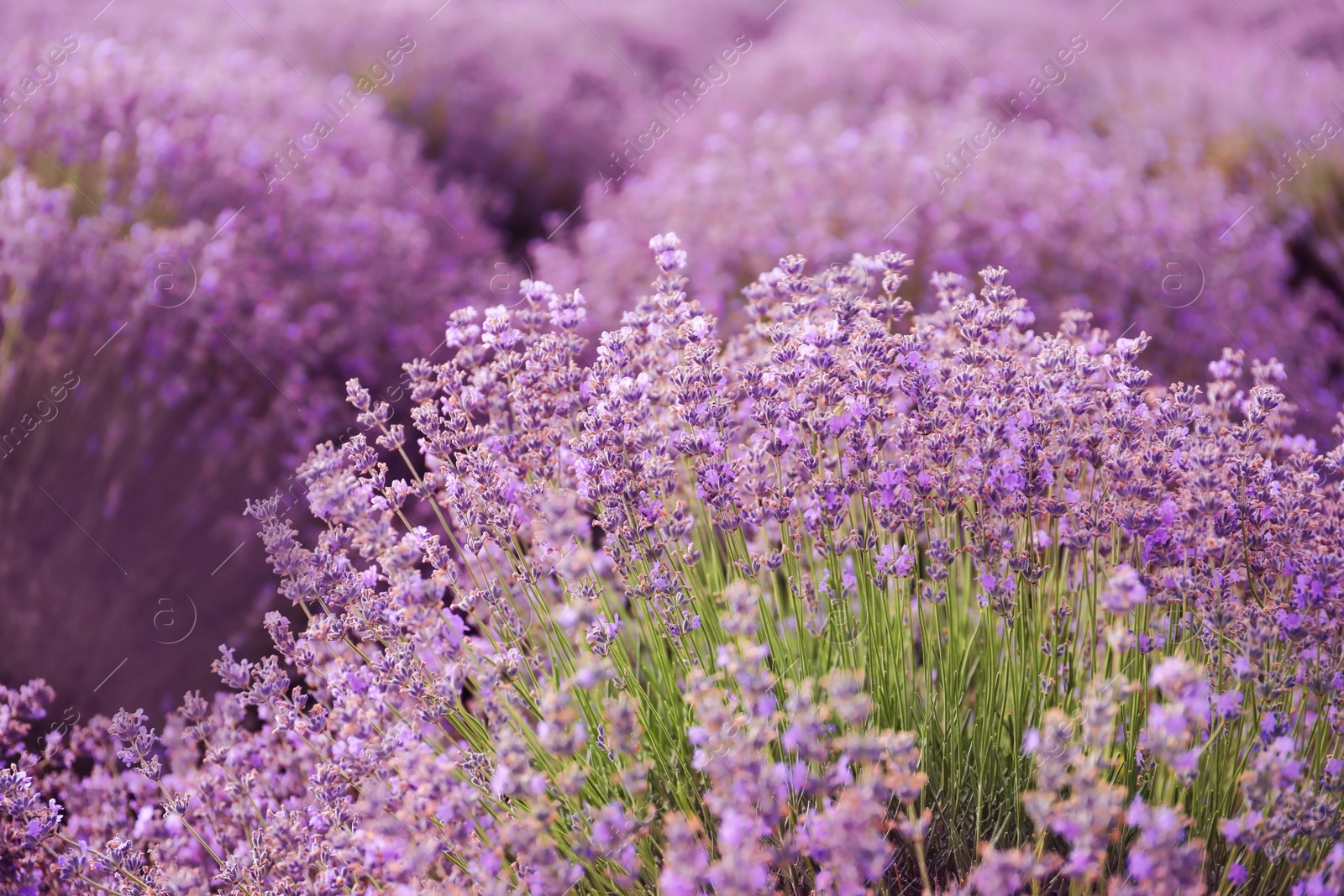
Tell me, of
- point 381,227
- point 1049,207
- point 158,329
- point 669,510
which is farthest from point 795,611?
point 381,227

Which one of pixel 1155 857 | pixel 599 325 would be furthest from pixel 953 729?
pixel 599 325

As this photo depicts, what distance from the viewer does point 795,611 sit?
72.7 inches

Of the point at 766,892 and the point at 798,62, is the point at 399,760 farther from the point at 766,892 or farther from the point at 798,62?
the point at 798,62

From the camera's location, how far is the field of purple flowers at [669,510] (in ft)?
4.89

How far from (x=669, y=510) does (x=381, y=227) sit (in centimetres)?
344

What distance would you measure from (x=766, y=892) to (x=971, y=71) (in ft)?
26.4

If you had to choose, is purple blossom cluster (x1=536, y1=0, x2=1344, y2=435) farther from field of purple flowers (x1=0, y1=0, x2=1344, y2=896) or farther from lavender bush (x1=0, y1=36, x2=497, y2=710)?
lavender bush (x1=0, y1=36, x2=497, y2=710)

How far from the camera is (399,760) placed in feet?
4.97

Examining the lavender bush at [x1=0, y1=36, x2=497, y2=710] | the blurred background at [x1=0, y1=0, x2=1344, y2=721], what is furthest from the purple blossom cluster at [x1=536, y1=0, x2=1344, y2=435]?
the lavender bush at [x1=0, y1=36, x2=497, y2=710]

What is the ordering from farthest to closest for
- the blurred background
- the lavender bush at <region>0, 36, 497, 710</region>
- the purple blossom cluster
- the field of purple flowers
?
the purple blossom cluster
the blurred background
the lavender bush at <region>0, 36, 497, 710</region>
the field of purple flowers

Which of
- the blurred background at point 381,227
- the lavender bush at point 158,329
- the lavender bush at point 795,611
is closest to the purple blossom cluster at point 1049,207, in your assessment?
the blurred background at point 381,227

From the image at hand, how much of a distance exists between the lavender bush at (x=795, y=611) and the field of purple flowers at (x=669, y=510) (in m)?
0.01

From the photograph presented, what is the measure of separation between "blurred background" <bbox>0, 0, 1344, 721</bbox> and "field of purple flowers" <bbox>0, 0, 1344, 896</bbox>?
0.03 metres

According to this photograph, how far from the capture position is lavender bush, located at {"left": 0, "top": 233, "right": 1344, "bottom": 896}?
5.14 ft
